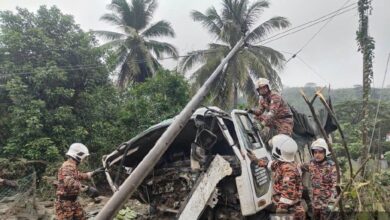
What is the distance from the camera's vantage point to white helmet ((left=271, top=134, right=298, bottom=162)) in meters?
4.37

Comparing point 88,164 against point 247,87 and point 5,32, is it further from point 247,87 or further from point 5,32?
point 247,87

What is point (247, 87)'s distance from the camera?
22.6 meters

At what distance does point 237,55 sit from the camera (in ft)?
70.6

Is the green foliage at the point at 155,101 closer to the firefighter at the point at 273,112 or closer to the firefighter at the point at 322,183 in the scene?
the firefighter at the point at 273,112

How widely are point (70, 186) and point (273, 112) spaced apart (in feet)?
10.5

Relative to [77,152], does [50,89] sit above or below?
above

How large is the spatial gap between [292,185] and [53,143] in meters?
10.4

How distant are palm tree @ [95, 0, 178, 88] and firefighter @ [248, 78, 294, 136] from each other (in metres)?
18.2

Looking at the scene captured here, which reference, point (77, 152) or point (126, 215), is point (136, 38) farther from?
point (77, 152)

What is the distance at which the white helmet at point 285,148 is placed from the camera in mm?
4371

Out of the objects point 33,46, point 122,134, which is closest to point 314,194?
point 122,134

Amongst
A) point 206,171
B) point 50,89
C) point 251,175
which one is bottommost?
point 251,175

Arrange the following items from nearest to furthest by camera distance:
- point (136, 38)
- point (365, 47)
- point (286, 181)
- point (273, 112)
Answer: point (286, 181)
point (273, 112)
point (365, 47)
point (136, 38)

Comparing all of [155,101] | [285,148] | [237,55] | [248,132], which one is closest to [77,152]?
[248,132]
